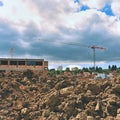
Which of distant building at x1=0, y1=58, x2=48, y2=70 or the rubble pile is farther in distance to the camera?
distant building at x1=0, y1=58, x2=48, y2=70

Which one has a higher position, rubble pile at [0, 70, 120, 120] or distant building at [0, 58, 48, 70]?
distant building at [0, 58, 48, 70]

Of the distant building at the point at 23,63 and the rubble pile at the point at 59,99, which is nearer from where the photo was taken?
the rubble pile at the point at 59,99

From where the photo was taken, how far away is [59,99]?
27.3 metres

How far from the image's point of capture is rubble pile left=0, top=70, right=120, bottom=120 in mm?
26078

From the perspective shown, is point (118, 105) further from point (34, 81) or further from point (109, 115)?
point (34, 81)

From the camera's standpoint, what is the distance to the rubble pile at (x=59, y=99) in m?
26.1

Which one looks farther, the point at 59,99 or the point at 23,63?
the point at 23,63

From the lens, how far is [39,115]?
2616cm

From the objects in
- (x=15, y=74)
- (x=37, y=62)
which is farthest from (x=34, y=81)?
(x=37, y=62)

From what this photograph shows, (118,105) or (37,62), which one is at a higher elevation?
(37,62)

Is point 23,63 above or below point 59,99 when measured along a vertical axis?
above

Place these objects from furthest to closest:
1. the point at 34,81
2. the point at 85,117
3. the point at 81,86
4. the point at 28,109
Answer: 1. the point at 34,81
2. the point at 81,86
3. the point at 28,109
4. the point at 85,117

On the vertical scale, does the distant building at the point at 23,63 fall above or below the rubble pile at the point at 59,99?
above

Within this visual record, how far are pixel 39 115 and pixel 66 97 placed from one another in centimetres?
246
